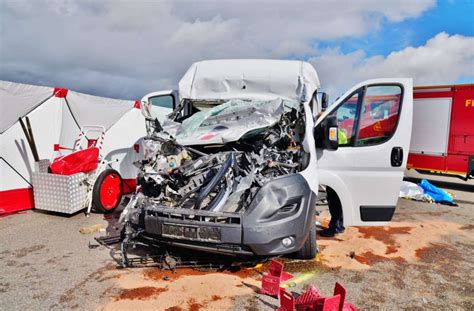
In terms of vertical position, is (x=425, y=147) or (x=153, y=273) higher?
(x=425, y=147)

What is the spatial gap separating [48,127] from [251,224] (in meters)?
5.44

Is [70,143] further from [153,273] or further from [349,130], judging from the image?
[349,130]

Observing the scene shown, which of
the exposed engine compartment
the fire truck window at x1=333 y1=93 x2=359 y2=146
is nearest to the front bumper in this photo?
the exposed engine compartment

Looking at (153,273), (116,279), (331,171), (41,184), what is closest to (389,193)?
(331,171)

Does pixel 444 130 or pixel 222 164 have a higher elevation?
pixel 444 130

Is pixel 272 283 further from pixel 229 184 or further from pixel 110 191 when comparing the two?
pixel 110 191

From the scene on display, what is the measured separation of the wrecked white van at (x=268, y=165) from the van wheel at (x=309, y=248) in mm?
18

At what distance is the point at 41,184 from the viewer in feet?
19.0

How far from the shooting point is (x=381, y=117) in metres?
4.47

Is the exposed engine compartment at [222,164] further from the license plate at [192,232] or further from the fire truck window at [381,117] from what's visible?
the fire truck window at [381,117]

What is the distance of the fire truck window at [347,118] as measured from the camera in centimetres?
438

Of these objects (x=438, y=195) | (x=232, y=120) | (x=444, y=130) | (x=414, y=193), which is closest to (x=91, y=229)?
(x=232, y=120)

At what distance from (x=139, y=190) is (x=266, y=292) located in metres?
1.96

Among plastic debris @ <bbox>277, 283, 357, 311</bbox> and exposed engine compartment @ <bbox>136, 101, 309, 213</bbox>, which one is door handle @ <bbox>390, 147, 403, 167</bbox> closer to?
exposed engine compartment @ <bbox>136, 101, 309, 213</bbox>
